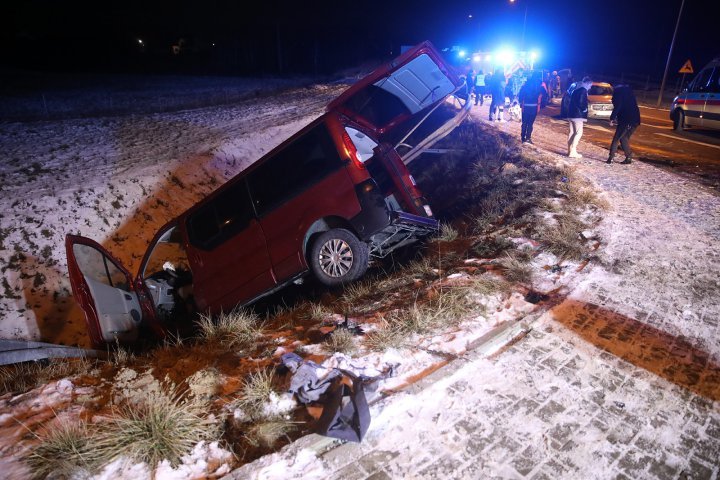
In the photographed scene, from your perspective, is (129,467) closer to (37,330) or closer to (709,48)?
(37,330)

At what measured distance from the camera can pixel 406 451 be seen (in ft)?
8.29

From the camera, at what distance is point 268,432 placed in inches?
104

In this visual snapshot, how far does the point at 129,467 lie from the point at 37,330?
5.35 metres

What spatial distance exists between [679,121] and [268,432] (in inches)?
611

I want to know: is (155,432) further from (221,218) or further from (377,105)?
(377,105)

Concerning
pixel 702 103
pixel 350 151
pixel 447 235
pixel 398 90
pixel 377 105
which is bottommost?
pixel 447 235

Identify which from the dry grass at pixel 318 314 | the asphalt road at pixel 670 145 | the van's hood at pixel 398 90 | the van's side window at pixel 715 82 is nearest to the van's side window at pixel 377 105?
the van's hood at pixel 398 90

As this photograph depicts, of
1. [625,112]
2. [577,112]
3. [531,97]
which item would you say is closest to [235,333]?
[577,112]

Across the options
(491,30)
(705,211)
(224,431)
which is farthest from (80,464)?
(491,30)

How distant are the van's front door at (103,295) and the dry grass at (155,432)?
6.29 feet

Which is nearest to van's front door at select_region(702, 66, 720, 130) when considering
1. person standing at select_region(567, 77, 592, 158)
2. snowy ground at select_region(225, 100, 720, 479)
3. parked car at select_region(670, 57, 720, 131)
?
parked car at select_region(670, 57, 720, 131)

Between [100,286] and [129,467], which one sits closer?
[129,467]

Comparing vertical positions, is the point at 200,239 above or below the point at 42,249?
above

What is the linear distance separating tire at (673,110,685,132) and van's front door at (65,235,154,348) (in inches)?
607
